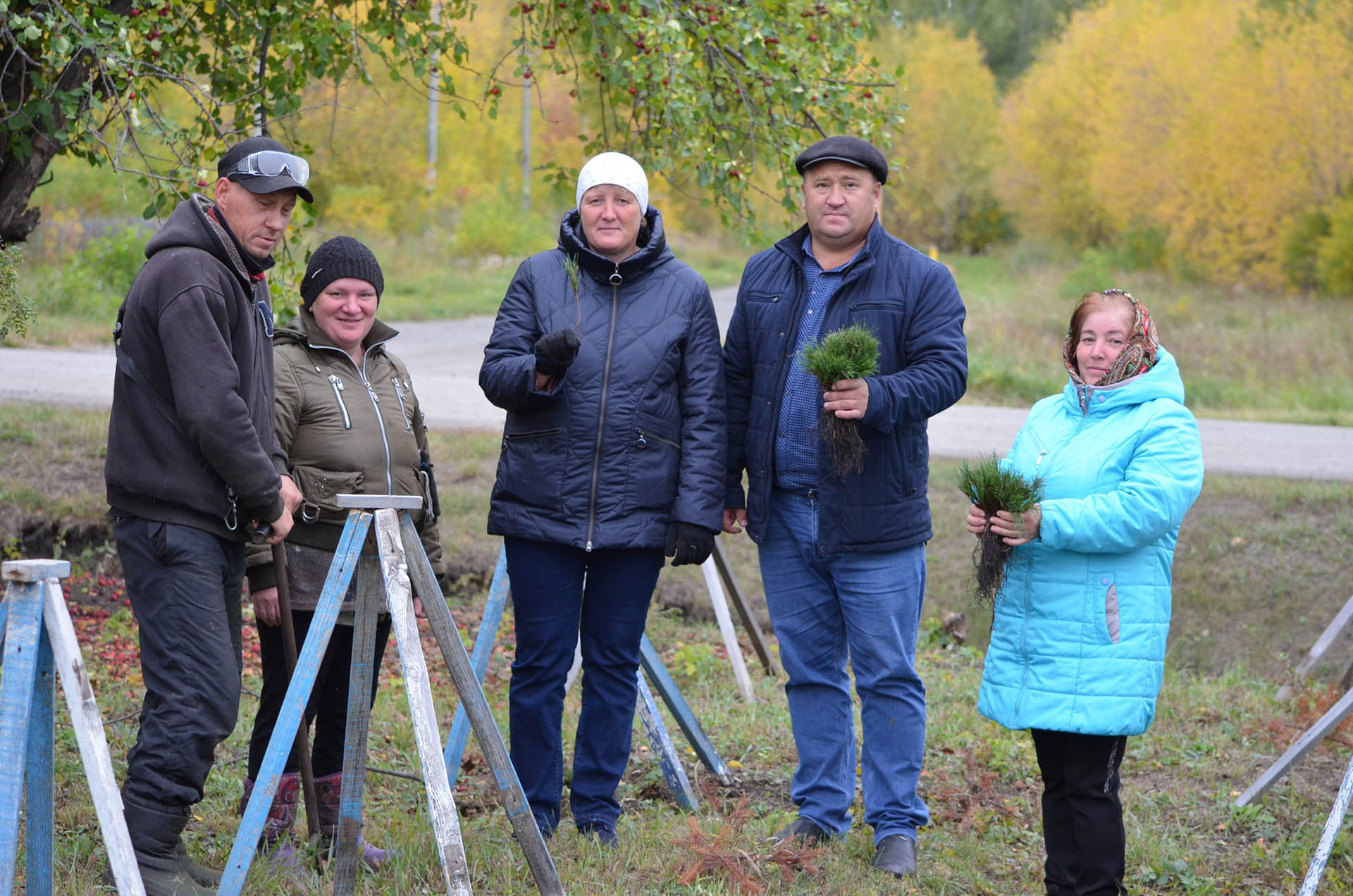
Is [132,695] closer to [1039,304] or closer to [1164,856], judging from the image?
[1164,856]

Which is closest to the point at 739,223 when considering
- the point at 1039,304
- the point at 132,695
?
the point at 132,695

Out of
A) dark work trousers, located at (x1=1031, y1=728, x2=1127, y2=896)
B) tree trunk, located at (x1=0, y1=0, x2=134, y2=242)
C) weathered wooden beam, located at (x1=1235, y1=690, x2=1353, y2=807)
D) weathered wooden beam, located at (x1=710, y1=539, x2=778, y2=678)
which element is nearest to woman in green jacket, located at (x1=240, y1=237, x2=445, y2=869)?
tree trunk, located at (x1=0, y1=0, x2=134, y2=242)

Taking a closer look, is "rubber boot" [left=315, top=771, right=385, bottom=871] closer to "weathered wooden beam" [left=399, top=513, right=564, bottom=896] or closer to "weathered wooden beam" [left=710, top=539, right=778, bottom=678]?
"weathered wooden beam" [left=399, top=513, right=564, bottom=896]

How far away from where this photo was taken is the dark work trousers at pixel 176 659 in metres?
3.27

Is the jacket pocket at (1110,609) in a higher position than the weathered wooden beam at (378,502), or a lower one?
lower

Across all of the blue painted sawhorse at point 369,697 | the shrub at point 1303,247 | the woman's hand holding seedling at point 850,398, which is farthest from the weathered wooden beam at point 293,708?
the shrub at point 1303,247

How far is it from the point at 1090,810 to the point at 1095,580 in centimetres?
65

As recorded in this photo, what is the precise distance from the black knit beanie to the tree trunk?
1606 millimetres

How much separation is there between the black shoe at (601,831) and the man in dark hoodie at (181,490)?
1185mm

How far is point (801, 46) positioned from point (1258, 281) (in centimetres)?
2611

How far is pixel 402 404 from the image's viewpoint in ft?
13.1

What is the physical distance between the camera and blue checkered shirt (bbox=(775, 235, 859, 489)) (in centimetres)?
403

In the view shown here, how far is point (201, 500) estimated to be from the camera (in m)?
3.31

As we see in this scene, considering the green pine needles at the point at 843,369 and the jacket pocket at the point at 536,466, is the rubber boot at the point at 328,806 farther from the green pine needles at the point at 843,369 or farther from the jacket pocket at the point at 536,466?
the green pine needles at the point at 843,369
